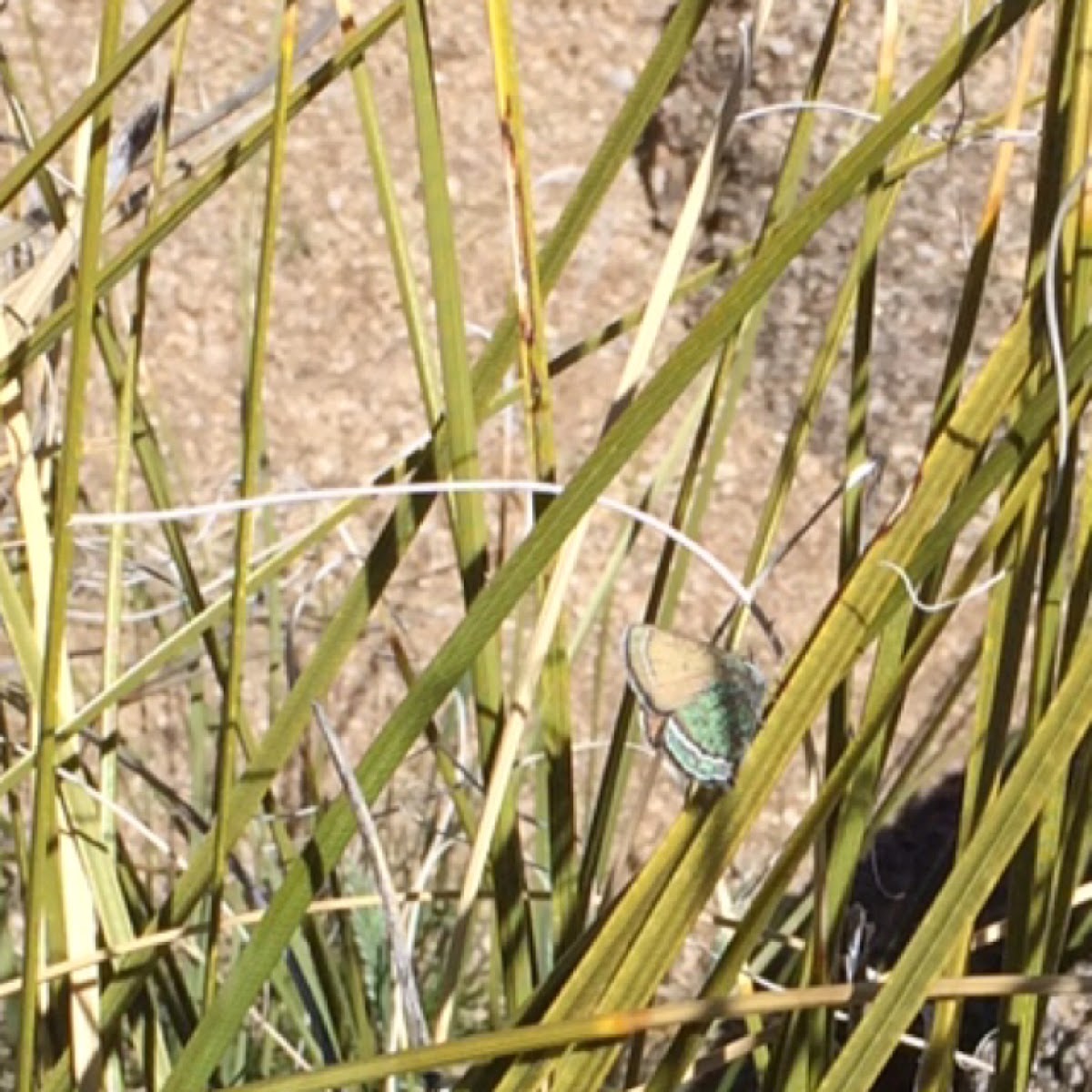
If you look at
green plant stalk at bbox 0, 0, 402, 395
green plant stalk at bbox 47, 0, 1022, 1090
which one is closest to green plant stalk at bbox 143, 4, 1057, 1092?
green plant stalk at bbox 47, 0, 1022, 1090

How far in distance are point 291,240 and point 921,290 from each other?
2.15 feet

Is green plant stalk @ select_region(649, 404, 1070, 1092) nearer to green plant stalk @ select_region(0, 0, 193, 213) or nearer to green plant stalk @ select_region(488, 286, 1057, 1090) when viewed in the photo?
green plant stalk @ select_region(488, 286, 1057, 1090)

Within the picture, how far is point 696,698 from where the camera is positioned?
0.42 m

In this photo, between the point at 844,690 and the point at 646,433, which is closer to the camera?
the point at 646,433

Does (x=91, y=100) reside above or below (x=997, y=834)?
above

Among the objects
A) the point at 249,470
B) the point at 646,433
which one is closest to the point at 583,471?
the point at 646,433

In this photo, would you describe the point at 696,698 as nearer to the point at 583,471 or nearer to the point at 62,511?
the point at 583,471

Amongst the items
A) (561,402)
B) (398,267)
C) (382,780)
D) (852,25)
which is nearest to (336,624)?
(382,780)

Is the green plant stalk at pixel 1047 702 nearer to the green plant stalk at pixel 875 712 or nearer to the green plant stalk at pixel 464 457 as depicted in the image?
the green plant stalk at pixel 875 712

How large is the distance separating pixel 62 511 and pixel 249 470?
78 millimetres

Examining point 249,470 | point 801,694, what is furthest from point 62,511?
point 801,694

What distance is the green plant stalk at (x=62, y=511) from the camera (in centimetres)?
46

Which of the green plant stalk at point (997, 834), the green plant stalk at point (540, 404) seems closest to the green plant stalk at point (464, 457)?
the green plant stalk at point (540, 404)

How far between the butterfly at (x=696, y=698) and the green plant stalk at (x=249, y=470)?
0.48 ft
